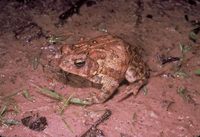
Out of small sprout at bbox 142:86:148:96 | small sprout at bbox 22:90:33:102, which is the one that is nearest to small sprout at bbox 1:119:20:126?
small sprout at bbox 22:90:33:102

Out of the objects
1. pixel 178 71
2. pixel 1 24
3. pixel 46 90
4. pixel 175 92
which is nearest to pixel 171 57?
pixel 178 71

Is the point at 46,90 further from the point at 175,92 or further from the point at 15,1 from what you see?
the point at 15,1

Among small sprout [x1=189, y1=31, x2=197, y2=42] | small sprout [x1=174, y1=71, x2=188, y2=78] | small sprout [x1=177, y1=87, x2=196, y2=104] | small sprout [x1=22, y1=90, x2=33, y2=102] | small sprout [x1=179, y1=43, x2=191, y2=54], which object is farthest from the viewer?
small sprout [x1=189, y1=31, x2=197, y2=42]

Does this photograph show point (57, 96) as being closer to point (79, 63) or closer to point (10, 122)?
point (79, 63)

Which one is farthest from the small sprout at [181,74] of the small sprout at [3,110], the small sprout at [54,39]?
the small sprout at [3,110]

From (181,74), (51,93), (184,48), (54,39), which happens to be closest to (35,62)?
(54,39)

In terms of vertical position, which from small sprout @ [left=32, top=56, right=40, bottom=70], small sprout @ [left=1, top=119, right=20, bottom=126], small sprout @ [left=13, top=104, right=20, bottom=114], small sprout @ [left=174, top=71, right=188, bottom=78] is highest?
small sprout @ [left=174, top=71, right=188, bottom=78]

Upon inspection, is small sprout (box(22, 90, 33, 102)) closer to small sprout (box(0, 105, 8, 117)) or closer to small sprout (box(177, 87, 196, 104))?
small sprout (box(0, 105, 8, 117))
